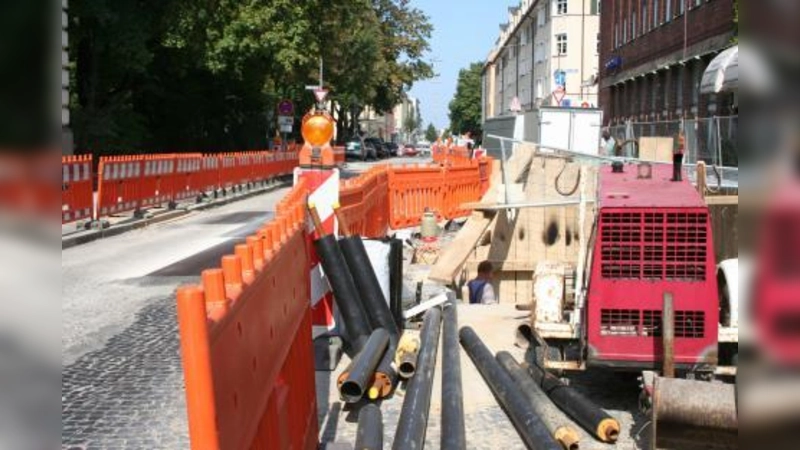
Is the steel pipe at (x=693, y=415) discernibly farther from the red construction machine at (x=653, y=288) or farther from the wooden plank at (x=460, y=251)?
the wooden plank at (x=460, y=251)

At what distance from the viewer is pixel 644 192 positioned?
5.70 m

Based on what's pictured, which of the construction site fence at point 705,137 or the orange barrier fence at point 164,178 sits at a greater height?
the construction site fence at point 705,137

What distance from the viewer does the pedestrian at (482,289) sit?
33.8 feet

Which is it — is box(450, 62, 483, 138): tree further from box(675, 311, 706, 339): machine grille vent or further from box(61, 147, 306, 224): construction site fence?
box(675, 311, 706, 339): machine grille vent

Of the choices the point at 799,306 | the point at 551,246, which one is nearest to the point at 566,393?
the point at 799,306

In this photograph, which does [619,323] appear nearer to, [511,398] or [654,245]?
[654,245]

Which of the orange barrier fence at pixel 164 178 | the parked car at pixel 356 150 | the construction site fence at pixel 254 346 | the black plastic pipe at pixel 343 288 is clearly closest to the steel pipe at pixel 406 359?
the black plastic pipe at pixel 343 288

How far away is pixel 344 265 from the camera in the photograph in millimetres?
6746

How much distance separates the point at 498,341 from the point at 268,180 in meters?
23.9

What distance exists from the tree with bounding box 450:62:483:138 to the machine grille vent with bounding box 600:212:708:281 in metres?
144

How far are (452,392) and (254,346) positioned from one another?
2.89 metres

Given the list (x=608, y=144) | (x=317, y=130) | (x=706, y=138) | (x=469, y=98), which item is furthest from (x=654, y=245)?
(x=469, y=98)

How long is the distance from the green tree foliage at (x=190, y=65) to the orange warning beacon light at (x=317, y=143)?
34.4ft

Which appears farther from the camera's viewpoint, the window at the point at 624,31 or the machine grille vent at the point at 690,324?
the window at the point at 624,31
